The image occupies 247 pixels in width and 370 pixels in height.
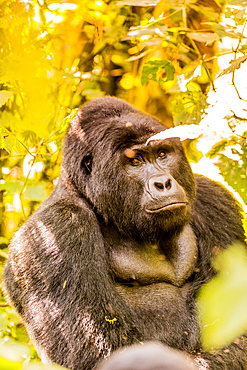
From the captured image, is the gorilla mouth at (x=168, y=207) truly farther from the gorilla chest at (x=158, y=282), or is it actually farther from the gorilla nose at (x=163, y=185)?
the gorilla chest at (x=158, y=282)

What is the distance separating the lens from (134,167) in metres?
2.37

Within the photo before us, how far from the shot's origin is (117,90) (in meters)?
5.02

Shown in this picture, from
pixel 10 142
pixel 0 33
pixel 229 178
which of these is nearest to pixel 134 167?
pixel 229 178

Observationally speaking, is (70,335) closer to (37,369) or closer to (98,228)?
(98,228)

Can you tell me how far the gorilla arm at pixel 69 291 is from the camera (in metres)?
1.98

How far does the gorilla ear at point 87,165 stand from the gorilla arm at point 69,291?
0.84 feet

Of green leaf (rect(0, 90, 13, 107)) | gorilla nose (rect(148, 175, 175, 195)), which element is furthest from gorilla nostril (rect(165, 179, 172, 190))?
green leaf (rect(0, 90, 13, 107))

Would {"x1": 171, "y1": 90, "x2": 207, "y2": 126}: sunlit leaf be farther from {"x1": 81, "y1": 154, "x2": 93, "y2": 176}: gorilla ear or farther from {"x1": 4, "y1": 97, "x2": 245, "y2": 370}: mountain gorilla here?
{"x1": 81, "y1": 154, "x2": 93, "y2": 176}: gorilla ear

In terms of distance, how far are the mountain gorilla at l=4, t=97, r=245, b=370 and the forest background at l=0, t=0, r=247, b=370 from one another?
169mm

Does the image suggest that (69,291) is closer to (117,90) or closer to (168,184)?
(168,184)

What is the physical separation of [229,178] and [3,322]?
2.23m

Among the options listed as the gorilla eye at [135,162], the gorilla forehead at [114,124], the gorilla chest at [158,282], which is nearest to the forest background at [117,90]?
the gorilla chest at [158,282]

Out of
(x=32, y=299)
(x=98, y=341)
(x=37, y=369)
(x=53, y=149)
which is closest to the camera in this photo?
(x=37, y=369)

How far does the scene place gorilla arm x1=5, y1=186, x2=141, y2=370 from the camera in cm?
198
